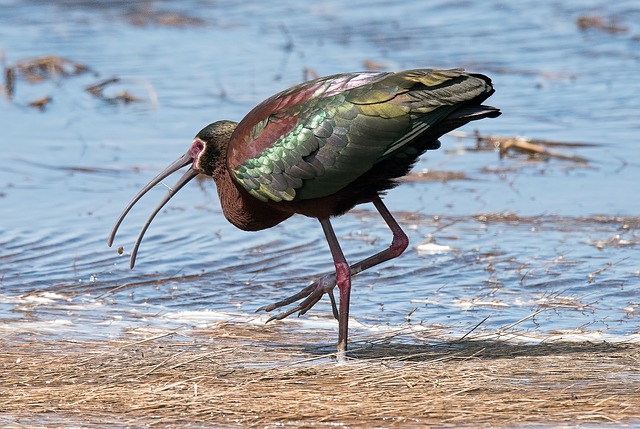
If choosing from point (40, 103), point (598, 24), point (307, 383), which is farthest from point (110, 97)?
point (307, 383)

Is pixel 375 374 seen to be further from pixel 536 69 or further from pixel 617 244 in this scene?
pixel 536 69

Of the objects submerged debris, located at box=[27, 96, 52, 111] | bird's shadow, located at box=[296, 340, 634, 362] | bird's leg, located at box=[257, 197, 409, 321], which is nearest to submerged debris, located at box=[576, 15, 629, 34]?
submerged debris, located at box=[27, 96, 52, 111]

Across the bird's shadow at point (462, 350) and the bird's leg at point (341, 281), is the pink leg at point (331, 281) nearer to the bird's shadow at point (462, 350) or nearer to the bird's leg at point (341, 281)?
the bird's leg at point (341, 281)

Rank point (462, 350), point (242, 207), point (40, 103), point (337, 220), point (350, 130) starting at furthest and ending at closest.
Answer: point (40, 103) → point (337, 220) → point (242, 207) → point (462, 350) → point (350, 130)

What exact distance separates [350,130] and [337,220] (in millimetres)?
3672

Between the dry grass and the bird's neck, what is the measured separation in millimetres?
620

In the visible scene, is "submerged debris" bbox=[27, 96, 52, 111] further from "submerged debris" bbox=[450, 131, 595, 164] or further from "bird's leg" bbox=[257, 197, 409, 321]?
"bird's leg" bbox=[257, 197, 409, 321]

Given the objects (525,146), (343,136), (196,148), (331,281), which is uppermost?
(343,136)

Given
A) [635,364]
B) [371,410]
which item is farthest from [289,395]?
[635,364]

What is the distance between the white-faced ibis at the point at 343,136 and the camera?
21.7 feet

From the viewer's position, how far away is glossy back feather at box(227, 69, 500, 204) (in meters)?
6.62

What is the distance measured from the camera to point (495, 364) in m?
6.43

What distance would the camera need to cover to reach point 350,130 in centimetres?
667

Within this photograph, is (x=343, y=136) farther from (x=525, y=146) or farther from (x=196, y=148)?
(x=525, y=146)
